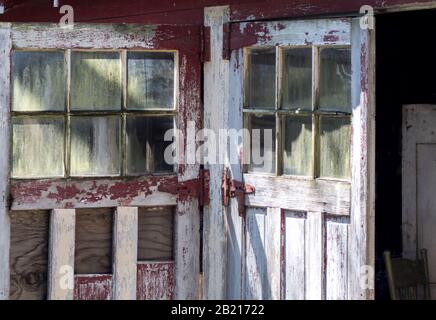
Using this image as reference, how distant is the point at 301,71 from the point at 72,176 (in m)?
1.35

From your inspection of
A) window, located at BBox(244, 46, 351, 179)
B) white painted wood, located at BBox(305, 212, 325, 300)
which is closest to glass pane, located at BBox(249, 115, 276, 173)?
window, located at BBox(244, 46, 351, 179)

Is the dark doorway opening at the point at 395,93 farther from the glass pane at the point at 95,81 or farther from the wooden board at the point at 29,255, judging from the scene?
the wooden board at the point at 29,255

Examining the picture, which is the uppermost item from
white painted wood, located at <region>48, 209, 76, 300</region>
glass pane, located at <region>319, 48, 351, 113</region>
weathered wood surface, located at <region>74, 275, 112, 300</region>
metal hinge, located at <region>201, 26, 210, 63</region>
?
metal hinge, located at <region>201, 26, 210, 63</region>

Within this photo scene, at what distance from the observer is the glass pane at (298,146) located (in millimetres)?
4730

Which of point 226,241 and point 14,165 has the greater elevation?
point 14,165

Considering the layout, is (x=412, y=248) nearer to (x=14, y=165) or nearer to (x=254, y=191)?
(x=254, y=191)

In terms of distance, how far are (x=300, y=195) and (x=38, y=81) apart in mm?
1530

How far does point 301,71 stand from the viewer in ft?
15.6

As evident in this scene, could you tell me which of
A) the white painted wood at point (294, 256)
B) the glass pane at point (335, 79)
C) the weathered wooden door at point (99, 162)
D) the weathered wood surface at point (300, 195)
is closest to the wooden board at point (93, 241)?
the weathered wooden door at point (99, 162)

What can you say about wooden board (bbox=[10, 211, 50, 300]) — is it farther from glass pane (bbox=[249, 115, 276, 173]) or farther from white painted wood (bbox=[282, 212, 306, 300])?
Answer: white painted wood (bbox=[282, 212, 306, 300])

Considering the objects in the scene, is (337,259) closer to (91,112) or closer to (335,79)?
(335,79)

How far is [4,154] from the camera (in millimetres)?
4809

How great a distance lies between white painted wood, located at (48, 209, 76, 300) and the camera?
15.9 ft
